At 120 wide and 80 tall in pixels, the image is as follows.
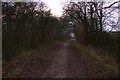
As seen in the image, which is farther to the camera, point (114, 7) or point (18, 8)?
point (114, 7)

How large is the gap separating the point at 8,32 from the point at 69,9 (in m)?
23.2

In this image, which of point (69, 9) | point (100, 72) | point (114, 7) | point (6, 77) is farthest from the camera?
point (69, 9)

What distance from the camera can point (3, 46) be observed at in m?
16.3

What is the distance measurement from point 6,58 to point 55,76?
5.70 metres

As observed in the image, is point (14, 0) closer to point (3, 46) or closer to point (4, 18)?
point (4, 18)

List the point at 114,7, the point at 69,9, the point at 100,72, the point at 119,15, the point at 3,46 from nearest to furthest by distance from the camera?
the point at 100,72, the point at 3,46, the point at 119,15, the point at 114,7, the point at 69,9

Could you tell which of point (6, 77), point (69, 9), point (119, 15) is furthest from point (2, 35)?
point (69, 9)

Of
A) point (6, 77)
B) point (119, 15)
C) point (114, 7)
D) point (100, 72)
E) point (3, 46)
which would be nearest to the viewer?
point (6, 77)

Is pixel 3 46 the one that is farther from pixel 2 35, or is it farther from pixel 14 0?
pixel 14 0

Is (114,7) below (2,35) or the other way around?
the other way around

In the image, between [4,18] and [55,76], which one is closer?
[55,76]

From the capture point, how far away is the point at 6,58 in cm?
1692

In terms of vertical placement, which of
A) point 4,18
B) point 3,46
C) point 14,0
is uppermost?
point 14,0

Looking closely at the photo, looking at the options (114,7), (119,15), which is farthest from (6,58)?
(114,7)
